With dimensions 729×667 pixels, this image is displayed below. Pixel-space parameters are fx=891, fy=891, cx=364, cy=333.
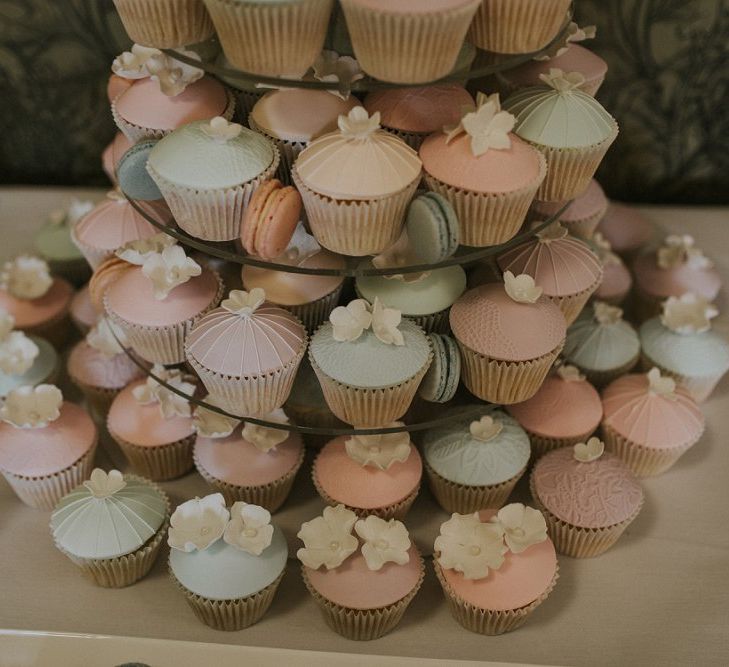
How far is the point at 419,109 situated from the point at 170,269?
0.43 m

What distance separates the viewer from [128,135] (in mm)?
1352

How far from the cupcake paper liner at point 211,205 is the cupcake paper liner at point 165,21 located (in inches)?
6.6

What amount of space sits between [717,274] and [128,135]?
50.5 inches

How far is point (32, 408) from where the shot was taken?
1.47 metres

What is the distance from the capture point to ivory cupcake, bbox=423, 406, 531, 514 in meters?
1.42

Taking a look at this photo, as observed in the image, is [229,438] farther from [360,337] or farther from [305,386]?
[360,337]

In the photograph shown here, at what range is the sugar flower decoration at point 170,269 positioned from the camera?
130cm

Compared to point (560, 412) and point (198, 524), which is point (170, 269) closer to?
point (198, 524)

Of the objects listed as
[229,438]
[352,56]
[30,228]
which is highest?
[352,56]

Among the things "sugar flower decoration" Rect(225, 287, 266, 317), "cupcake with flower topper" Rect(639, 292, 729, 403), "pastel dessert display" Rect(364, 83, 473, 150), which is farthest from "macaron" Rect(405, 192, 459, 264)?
"cupcake with flower topper" Rect(639, 292, 729, 403)

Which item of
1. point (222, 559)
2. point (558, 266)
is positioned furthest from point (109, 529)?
point (558, 266)

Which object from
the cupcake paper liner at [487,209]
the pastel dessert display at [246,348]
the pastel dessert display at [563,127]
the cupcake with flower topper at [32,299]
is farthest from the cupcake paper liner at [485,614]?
the cupcake with flower topper at [32,299]

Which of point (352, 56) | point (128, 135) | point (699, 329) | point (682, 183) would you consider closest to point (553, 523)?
point (699, 329)

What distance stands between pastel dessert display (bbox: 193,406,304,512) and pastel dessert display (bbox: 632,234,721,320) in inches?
34.2
